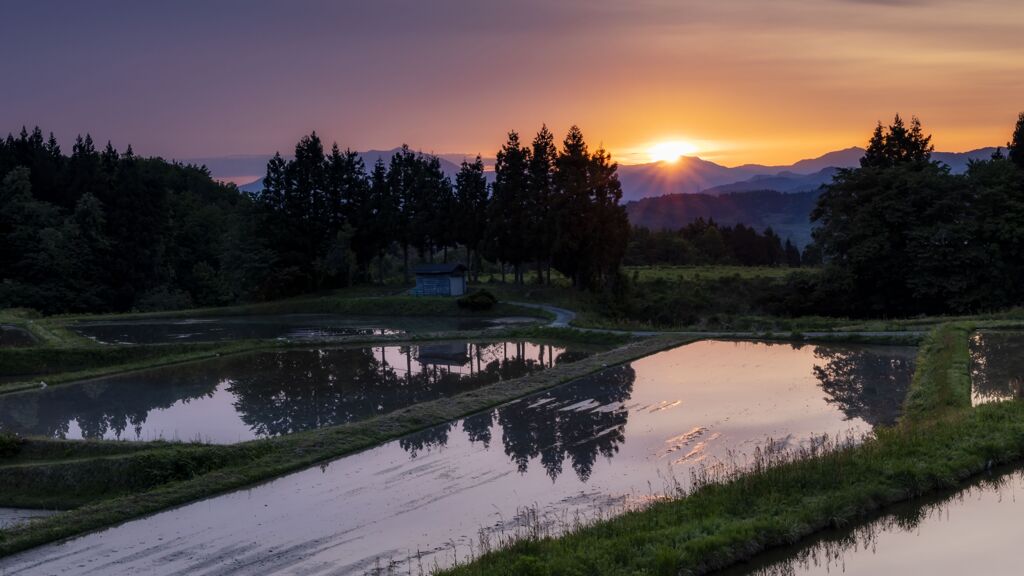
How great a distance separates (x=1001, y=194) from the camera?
42125 mm

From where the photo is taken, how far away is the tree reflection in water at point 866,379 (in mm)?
17688

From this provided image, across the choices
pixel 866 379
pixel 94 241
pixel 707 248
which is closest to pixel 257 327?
pixel 94 241

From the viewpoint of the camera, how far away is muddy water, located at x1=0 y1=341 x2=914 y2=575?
10531 millimetres

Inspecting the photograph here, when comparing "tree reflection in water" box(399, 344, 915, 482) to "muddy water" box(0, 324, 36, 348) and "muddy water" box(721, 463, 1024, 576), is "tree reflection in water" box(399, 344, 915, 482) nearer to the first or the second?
"muddy water" box(721, 463, 1024, 576)

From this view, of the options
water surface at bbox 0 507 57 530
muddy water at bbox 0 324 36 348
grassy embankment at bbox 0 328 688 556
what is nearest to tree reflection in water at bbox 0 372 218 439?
grassy embankment at bbox 0 328 688 556

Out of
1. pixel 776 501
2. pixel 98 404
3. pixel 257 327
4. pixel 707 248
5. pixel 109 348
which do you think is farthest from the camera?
pixel 707 248

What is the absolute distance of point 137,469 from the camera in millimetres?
14195

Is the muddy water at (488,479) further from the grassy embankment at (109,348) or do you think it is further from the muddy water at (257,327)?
the muddy water at (257,327)

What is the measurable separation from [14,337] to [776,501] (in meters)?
36.8

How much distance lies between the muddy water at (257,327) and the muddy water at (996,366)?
22435 millimetres

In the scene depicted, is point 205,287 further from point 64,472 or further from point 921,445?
point 921,445

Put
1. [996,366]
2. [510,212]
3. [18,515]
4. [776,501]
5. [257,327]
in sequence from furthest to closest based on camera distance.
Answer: [510,212] → [257,327] → [996,366] → [18,515] → [776,501]

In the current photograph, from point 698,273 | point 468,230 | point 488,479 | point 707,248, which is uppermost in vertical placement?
point 468,230

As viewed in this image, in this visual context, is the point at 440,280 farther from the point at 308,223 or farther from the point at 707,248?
the point at 707,248
